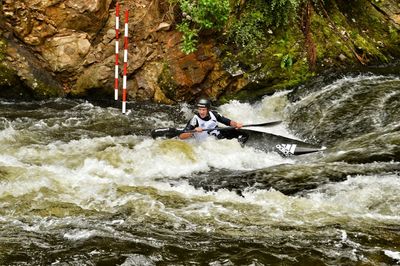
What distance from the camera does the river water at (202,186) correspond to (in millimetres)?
3932

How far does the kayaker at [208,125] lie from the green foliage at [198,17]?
1732 mm

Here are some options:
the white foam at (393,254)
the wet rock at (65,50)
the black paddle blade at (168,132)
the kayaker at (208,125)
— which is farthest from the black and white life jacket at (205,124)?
the white foam at (393,254)

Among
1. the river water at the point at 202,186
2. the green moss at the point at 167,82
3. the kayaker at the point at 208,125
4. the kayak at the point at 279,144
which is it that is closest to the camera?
the river water at the point at 202,186

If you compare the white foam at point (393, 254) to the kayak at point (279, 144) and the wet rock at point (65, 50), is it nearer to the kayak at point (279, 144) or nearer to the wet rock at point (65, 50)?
the kayak at point (279, 144)

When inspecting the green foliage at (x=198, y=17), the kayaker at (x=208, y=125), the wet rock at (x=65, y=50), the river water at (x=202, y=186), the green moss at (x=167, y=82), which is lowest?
the river water at (x=202, y=186)

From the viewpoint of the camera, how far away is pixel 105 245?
3955 mm

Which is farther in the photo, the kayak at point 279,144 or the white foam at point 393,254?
the kayak at point 279,144

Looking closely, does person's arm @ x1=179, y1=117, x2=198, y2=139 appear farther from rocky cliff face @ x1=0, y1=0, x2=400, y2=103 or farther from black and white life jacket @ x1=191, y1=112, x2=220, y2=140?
rocky cliff face @ x1=0, y1=0, x2=400, y2=103

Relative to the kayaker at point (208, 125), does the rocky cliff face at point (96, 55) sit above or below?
above

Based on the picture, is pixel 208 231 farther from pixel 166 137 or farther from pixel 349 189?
pixel 166 137

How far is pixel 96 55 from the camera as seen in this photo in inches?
338

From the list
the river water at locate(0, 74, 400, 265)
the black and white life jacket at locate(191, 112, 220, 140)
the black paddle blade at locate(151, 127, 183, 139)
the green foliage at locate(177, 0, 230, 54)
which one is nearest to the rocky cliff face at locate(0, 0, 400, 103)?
the green foliage at locate(177, 0, 230, 54)

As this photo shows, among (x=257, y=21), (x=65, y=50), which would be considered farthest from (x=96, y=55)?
(x=257, y=21)

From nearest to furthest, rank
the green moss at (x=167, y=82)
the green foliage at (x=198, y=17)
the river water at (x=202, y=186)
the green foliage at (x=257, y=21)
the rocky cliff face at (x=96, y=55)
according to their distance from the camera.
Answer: the river water at (x=202, y=186) < the rocky cliff face at (x=96, y=55) < the green foliage at (x=198, y=17) < the green moss at (x=167, y=82) < the green foliage at (x=257, y=21)
